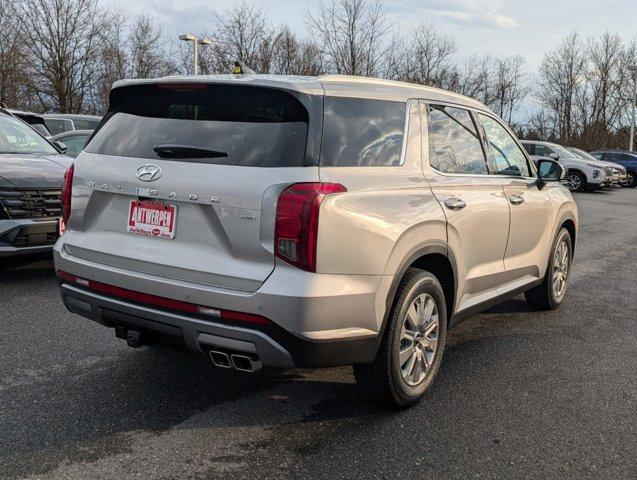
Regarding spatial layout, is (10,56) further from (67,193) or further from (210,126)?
(210,126)

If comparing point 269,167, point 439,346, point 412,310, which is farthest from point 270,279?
point 439,346

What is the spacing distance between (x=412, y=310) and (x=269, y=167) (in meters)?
1.17

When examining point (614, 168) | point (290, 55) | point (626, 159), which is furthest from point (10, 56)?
point (626, 159)

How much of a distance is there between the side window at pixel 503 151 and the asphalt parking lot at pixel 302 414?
52.1 inches

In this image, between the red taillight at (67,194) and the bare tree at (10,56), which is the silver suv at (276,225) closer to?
the red taillight at (67,194)

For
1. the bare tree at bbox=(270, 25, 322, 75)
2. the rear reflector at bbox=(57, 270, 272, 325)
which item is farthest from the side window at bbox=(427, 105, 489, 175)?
the bare tree at bbox=(270, 25, 322, 75)

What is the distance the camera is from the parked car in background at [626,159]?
29.2m

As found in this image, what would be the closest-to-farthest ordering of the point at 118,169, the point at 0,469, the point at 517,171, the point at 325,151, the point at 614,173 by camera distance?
1. the point at 0,469
2. the point at 325,151
3. the point at 118,169
4. the point at 517,171
5. the point at 614,173

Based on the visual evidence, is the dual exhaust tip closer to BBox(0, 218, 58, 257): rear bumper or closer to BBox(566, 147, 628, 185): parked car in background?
BBox(0, 218, 58, 257): rear bumper

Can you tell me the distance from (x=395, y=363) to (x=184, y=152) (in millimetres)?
1536

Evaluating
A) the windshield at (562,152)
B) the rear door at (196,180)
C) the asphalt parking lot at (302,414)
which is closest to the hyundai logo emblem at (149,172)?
the rear door at (196,180)

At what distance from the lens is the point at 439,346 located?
12.0 ft

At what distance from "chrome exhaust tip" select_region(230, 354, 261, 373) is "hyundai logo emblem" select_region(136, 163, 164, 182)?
0.96 meters

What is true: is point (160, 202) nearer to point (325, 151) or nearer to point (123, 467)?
point (325, 151)
